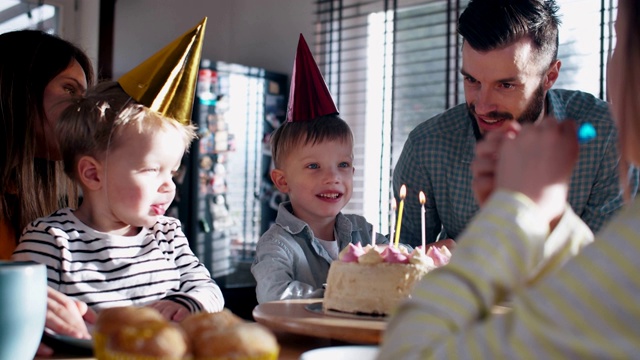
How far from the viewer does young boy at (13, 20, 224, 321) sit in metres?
1.31

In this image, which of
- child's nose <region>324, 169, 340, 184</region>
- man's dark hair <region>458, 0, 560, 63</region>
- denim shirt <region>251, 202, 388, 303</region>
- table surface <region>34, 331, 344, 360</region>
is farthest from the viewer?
man's dark hair <region>458, 0, 560, 63</region>

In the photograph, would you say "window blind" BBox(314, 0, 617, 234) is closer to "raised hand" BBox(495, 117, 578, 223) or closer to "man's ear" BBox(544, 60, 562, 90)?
"man's ear" BBox(544, 60, 562, 90)

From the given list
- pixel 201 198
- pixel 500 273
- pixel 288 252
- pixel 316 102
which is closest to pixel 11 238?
pixel 288 252

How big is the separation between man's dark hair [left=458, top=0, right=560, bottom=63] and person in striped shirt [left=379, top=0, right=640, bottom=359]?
143 cm

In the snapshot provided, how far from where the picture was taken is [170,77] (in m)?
1.23

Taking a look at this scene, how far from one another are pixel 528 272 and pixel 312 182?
139 cm

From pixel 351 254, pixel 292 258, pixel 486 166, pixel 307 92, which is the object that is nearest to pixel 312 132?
pixel 307 92

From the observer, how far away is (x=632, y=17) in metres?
0.70

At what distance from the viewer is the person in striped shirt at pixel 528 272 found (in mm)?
498

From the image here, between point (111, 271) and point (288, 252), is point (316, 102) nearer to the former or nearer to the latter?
point (288, 252)

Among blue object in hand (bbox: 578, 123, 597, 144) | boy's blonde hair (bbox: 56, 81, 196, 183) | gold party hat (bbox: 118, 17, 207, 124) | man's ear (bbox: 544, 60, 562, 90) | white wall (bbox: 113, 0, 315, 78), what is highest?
white wall (bbox: 113, 0, 315, 78)

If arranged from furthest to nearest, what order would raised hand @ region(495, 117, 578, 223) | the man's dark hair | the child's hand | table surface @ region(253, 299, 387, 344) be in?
the man's dark hair → the child's hand → table surface @ region(253, 299, 387, 344) → raised hand @ region(495, 117, 578, 223)

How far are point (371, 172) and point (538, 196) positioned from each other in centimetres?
404

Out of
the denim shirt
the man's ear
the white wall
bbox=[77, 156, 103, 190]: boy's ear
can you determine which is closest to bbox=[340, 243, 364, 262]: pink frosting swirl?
the denim shirt
